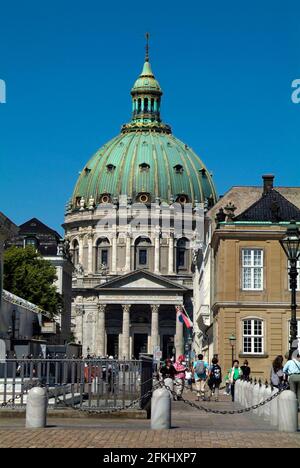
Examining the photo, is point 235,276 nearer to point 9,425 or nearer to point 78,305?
point 9,425

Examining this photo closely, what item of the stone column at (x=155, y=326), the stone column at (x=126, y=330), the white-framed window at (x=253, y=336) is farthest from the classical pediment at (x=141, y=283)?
the white-framed window at (x=253, y=336)

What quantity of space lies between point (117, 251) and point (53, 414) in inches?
5608

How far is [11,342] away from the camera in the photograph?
161ft

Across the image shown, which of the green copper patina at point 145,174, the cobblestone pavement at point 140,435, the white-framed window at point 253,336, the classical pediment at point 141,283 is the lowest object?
the cobblestone pavement at point 140,435

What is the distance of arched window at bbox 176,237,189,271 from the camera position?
16788 centimetres

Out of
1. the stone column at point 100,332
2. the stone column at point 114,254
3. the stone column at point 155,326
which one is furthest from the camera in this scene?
the stone column at point 114,254

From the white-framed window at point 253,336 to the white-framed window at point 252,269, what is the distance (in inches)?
68.7

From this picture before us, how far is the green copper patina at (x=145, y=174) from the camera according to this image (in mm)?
172625

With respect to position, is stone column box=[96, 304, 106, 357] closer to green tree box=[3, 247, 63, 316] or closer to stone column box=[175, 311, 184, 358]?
stone column box=[175, 311, 184, 358]

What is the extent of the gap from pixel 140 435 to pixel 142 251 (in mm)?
149663

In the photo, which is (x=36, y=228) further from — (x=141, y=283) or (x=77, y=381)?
(x=77, y=381)

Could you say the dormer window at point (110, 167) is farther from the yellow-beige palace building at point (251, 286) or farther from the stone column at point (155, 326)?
the yellow-beige palace building at point (251, 286)

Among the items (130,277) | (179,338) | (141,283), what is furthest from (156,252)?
(179,338)

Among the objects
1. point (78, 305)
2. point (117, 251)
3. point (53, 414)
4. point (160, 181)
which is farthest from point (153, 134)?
point (53, 414)
